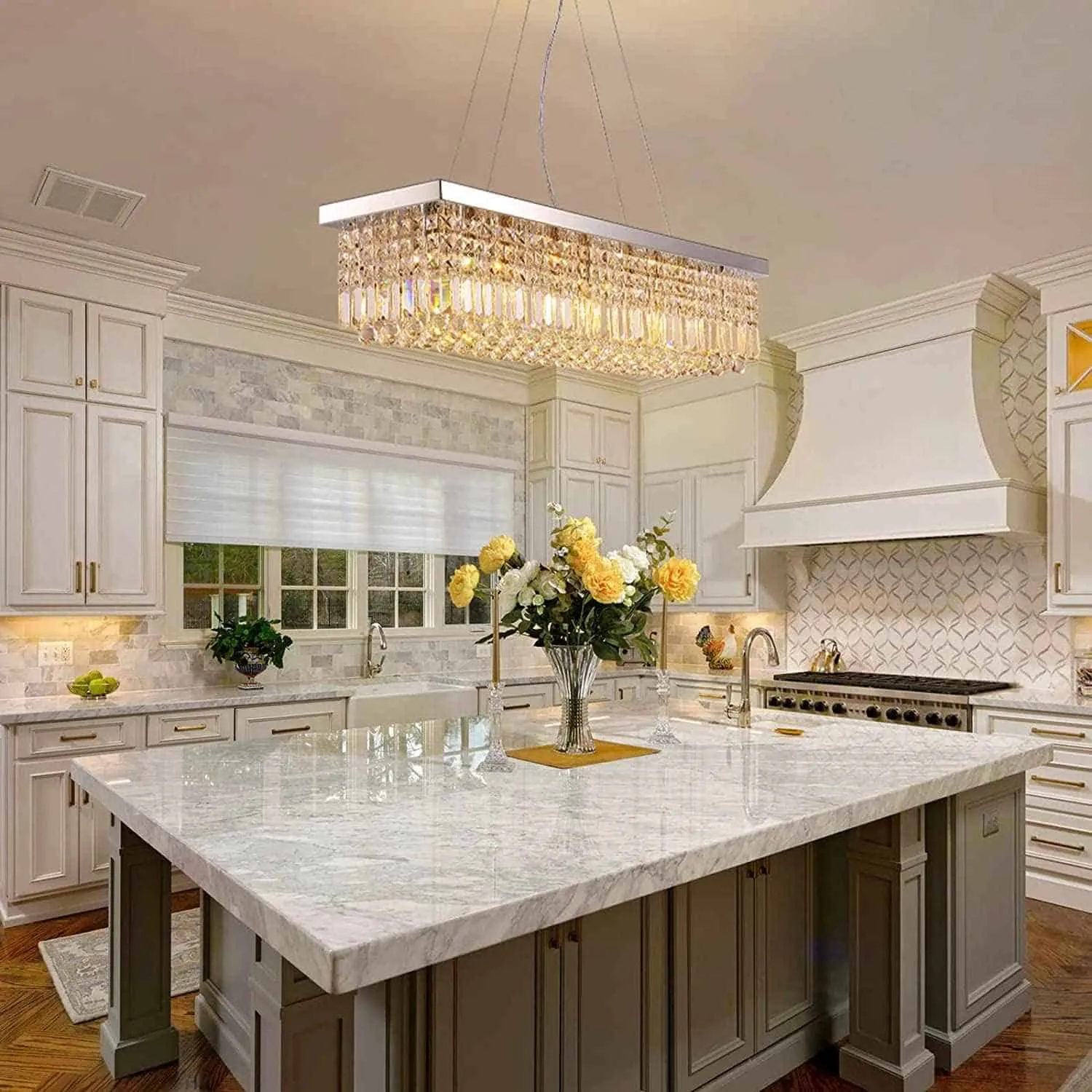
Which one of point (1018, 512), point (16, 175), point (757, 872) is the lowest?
point (757, 872)

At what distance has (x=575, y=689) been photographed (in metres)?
2.43

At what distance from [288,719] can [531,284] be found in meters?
2.72

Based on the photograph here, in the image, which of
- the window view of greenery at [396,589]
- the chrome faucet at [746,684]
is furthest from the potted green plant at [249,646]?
the chrome faucet at [746,684]

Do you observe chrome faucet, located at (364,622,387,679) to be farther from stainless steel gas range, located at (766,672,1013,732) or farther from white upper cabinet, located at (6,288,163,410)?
stainless steel gas range, located at (766,672,1013,732)

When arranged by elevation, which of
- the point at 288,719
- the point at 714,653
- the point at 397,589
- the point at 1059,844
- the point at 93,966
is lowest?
the point at 93,966

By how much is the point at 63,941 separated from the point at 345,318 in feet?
8.78

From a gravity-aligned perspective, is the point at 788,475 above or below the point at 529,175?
below

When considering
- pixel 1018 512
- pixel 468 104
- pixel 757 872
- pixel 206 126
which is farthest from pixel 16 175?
pixel 1018 512

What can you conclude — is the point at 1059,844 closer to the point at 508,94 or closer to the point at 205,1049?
the point at 205,1049

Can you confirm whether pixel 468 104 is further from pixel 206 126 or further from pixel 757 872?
pixel 757 872

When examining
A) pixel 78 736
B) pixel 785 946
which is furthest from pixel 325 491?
pixel 785 946

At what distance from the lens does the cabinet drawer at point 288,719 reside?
4082 millimetres

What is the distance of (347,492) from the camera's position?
5.05 metres

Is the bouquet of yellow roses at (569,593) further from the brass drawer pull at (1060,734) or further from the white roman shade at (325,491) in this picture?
the white roman shade at (325,491)
